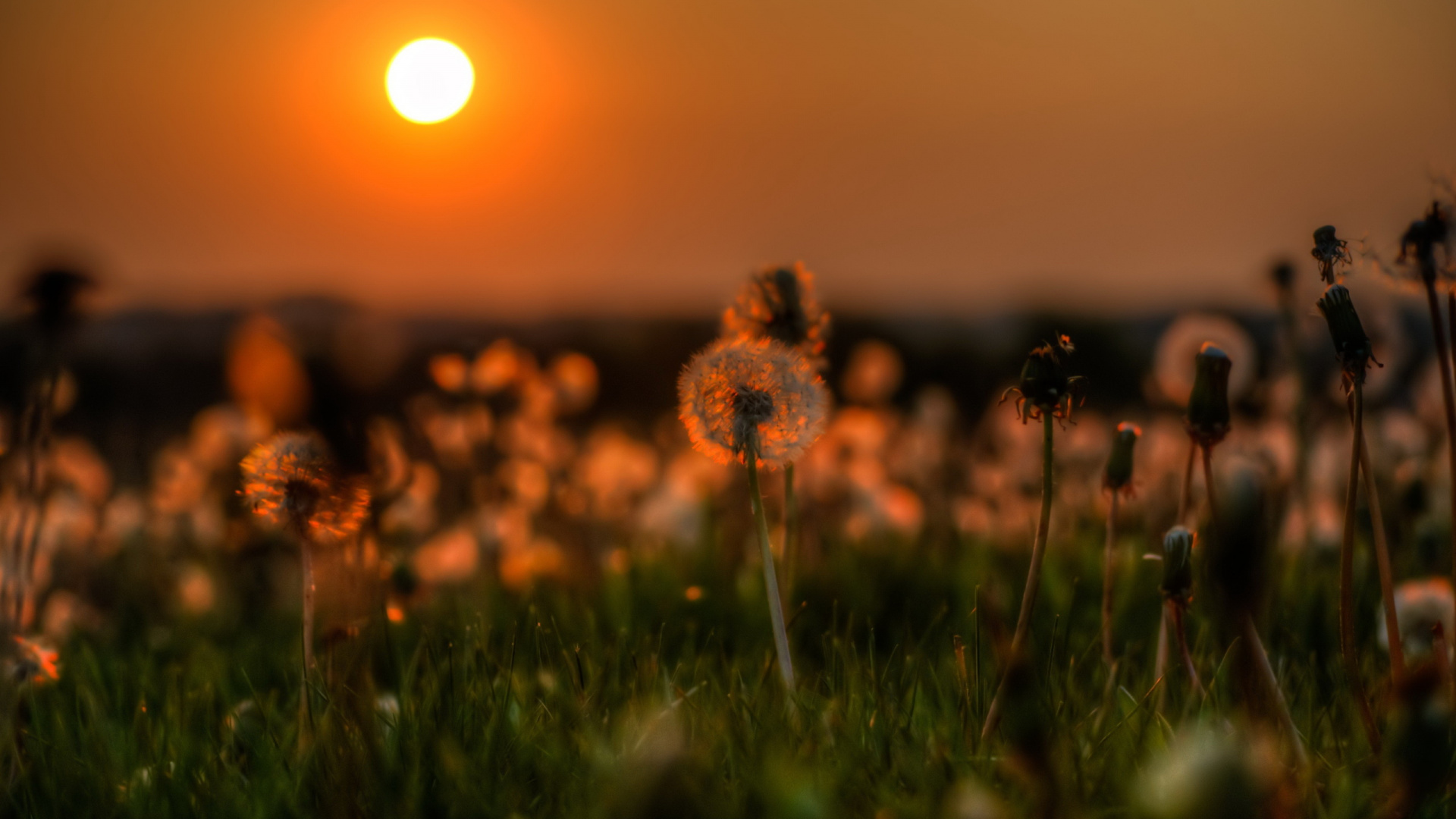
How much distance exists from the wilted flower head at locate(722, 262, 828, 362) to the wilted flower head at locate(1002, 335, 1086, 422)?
2.63ft

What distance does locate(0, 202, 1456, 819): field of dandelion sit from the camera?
1423mm

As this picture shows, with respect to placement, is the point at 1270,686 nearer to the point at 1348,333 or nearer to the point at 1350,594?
the point at 1350,594

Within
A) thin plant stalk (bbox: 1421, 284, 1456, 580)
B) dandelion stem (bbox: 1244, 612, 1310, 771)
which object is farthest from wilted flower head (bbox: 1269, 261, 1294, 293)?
dandelion stem (bbox: 1244, 612, 1310, 771)

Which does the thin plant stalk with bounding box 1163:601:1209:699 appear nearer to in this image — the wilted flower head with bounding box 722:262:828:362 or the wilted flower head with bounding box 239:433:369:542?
the wilted flower head with bounding box 722:262:828:362

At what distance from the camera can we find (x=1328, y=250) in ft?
5.49

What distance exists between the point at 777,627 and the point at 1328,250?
1.09 m

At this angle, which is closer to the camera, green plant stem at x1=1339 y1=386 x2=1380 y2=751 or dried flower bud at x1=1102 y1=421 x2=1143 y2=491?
green plant stem at x1=1339 y1=386 x2=1380 y2=751

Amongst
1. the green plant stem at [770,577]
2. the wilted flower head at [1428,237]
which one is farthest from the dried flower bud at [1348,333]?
the green plant stem at [770,577]

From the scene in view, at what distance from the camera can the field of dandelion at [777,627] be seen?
1423mm

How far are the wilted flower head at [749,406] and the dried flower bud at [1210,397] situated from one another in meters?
0.65

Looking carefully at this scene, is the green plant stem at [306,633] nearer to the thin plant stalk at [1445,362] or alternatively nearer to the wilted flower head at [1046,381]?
the wilted flower head at [1046,381]

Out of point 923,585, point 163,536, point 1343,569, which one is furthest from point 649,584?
point 163,536

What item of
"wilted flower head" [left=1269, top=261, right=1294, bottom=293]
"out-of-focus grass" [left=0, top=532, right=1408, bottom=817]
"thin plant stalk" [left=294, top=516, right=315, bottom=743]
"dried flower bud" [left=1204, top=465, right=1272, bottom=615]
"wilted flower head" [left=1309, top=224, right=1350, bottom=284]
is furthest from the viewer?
"wilted flower head" [left=1269, top=261, right=1294, bottom=293]

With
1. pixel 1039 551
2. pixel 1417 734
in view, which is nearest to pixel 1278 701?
pixel 1039 551
